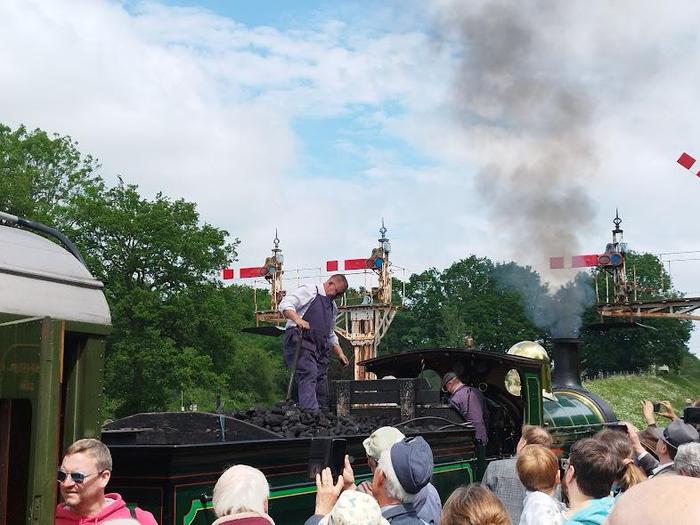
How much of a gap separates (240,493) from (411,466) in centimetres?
72

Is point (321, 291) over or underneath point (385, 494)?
over

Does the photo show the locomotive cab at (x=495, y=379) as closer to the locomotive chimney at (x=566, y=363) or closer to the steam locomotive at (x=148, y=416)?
the steam locomotive at (x=148, y=416)

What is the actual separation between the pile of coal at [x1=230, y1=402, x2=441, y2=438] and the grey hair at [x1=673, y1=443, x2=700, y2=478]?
9.23 feet

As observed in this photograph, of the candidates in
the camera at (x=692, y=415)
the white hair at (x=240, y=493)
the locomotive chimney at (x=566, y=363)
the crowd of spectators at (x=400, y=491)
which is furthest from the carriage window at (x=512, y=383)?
the white hair at (x=240, y=493)

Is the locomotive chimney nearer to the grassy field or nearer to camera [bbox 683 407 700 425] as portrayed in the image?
camera [bbox 683 407 700 425]

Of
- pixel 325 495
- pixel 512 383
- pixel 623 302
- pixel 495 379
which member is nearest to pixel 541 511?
pixel 325 495

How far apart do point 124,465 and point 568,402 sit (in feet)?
27.3

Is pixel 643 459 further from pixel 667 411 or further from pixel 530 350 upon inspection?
pixel 530 350

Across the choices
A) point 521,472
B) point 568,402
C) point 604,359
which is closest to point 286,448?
point 521,472

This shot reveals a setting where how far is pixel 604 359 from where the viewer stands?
58.3 meters

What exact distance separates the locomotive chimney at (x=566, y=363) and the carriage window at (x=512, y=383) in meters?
3.87

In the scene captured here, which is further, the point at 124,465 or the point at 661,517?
the point at 124,465

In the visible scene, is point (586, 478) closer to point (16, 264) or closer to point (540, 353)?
point (16, 264)

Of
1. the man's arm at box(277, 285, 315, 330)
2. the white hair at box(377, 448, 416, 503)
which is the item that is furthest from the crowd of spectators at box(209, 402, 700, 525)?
the man's arm at box(277, 285, 315, 330)
